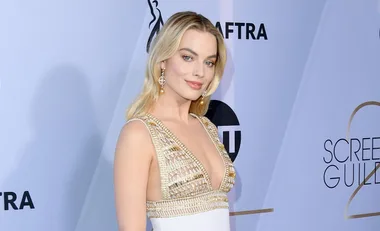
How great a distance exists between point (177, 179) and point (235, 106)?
3.43 ft

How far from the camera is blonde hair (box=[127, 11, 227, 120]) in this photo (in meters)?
2.09

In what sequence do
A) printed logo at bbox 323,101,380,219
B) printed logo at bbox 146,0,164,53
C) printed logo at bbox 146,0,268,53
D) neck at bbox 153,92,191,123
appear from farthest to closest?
printed logo at bbox 323,101,380,219, printed logo at bbox 146,0,268,53, printed logo at bbox 146,0,164,53, neck at bbox 153,92,191,123

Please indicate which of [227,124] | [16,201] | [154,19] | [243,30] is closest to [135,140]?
[16,201]

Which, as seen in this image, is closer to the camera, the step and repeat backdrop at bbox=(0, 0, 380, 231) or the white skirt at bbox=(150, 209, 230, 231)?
the white skirt at bbox=(150, 209, 230, 231)

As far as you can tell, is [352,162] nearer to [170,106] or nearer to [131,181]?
[170,106]

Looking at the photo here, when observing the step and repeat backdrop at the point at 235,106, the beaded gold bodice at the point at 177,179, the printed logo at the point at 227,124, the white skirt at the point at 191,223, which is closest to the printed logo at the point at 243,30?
the step and repeat backdrop at the point at 235,106

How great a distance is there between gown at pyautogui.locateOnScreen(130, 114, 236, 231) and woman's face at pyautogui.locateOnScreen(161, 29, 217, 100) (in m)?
0.13

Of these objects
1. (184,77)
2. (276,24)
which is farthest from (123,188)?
(276,24)

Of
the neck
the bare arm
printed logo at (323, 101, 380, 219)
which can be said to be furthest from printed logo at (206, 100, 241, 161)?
the bare arm

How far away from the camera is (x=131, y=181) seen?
1.96 meters

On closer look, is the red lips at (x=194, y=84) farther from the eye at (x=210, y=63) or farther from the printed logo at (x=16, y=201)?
the printed logo at (x=16, y=201)

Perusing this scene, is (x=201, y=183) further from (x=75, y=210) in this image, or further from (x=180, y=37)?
(x=75, y=210)

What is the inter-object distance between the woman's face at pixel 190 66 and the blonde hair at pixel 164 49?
25mm

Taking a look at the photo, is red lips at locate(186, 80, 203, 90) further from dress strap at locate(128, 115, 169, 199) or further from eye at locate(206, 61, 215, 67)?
dress strap at locate(128, 115, 169, 199)
